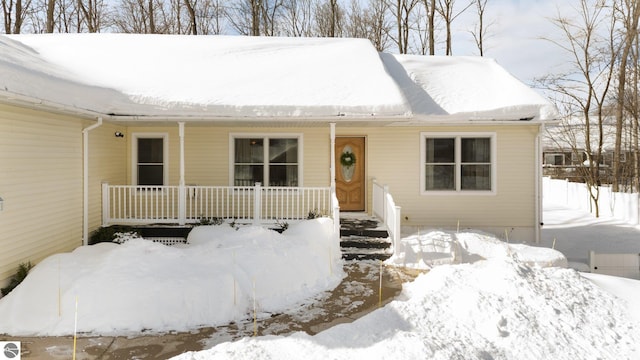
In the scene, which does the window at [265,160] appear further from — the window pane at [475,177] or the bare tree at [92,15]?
the bare tree at [92,15]

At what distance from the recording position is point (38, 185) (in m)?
8.20

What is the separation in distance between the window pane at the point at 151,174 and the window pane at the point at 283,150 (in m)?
3.08

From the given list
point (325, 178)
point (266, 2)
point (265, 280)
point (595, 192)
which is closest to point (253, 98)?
point (325, 178)

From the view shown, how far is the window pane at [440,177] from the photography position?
12.2 metres

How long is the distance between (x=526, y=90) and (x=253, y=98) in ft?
23.9

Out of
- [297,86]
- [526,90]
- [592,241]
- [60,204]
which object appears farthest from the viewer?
[592,241]

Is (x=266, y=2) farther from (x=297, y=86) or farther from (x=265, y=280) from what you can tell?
(x=265, y=280)

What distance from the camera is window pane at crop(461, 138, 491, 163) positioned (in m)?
12.1

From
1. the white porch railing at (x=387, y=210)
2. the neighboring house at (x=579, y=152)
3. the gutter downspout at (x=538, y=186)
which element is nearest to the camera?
the white porch railing at (x=387, y=210)

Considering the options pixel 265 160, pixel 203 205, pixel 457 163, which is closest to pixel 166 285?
pixel 203 205

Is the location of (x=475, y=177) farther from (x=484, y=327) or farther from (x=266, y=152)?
(x=484, y=327)

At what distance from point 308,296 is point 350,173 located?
5.74 metres

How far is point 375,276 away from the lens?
8539 mm

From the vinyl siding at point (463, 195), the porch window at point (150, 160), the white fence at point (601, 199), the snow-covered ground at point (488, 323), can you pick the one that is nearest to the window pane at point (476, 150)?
the vinyl siding at point (463, 195)
